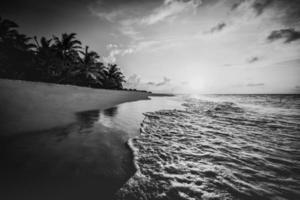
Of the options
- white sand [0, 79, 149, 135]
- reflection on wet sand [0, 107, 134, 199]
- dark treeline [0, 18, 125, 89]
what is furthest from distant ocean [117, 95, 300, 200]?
dark treeline [0, 18, 125, 89]

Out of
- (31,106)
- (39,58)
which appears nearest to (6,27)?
(39,58)

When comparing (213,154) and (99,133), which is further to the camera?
(99,133)

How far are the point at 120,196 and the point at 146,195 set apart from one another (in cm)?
42

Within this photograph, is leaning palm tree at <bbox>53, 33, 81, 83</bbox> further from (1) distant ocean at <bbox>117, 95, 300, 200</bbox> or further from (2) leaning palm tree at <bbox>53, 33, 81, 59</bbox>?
(1) distant ocean at <bbox>117, 95, 300, 200</bbox>

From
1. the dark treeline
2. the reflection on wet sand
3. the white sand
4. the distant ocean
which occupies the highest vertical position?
the dark treeline

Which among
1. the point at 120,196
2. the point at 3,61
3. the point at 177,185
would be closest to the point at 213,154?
the point at 177,185

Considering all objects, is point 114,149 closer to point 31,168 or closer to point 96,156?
point 96,156

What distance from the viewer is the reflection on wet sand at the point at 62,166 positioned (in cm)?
195

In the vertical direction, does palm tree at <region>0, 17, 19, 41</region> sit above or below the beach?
above

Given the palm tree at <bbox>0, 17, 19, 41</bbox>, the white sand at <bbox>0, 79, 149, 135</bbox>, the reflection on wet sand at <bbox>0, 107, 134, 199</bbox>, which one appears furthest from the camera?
the palm tree at <bbox>0, 17, 19, 41</bbox>

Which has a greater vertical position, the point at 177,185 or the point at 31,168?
the point at 31,168

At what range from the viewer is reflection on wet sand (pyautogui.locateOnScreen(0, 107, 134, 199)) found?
76.9 inches

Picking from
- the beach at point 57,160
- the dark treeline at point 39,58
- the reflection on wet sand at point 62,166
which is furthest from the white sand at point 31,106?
the dark treeline at point 39,58

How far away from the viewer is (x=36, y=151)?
303 centimetres
